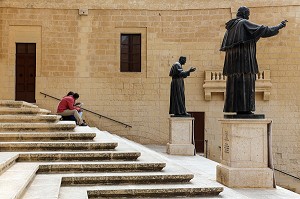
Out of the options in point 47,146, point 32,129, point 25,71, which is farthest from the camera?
point 25,71

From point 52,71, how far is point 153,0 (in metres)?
5.18

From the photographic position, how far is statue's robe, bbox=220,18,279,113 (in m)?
6.71

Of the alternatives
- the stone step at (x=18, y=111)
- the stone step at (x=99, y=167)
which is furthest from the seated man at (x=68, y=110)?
the stone step at (x=99, y=167)

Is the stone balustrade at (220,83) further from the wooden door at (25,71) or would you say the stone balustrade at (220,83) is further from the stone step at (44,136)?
the stone step at (44,136)

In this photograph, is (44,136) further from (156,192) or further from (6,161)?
(156,192)

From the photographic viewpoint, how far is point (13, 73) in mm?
16547

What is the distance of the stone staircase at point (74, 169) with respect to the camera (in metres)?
5.29

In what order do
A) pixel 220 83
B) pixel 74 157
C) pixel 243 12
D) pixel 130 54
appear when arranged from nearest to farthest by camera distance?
pixel 74 157 → pixel 243 12 → pixel 220 83 → pixel 130 54

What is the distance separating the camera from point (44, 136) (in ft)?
25.7

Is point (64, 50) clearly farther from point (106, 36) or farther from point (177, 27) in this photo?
point (177, 27)

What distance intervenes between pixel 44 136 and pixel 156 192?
316 centimetres

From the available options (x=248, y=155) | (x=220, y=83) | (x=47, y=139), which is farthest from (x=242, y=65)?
(x=220, y=83)

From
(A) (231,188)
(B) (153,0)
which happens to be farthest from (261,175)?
(B) (153,0)

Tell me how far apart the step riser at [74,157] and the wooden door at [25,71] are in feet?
34.4
